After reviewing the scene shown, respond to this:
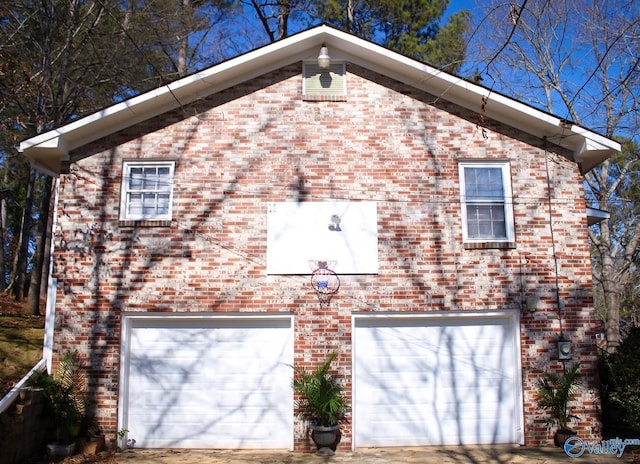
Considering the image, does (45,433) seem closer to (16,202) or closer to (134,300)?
(134,300)

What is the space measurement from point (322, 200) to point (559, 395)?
4.97m

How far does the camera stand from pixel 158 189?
33.3ft

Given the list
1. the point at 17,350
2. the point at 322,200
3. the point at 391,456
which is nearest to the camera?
the point at 391,456

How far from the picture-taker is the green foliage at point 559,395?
30.1 feet

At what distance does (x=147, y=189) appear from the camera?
33.3 feet


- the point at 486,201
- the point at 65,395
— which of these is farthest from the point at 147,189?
the point at 486,201

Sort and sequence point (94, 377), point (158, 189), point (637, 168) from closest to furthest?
point (94, 377)
point (158, 189)
point (637, 168)

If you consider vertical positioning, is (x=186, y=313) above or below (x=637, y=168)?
below

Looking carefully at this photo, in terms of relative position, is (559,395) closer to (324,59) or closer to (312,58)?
(324,59)

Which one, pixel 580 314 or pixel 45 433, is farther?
pixel 580 314

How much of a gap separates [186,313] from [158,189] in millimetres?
2229

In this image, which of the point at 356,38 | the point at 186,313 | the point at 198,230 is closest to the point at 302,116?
the point at 356,38

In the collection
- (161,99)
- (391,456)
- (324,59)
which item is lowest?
(391,456)

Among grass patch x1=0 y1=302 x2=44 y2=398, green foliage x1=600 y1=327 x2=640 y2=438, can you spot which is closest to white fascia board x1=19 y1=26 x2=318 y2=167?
grass patch x1=0 y1=302 x2=44 y2=398
